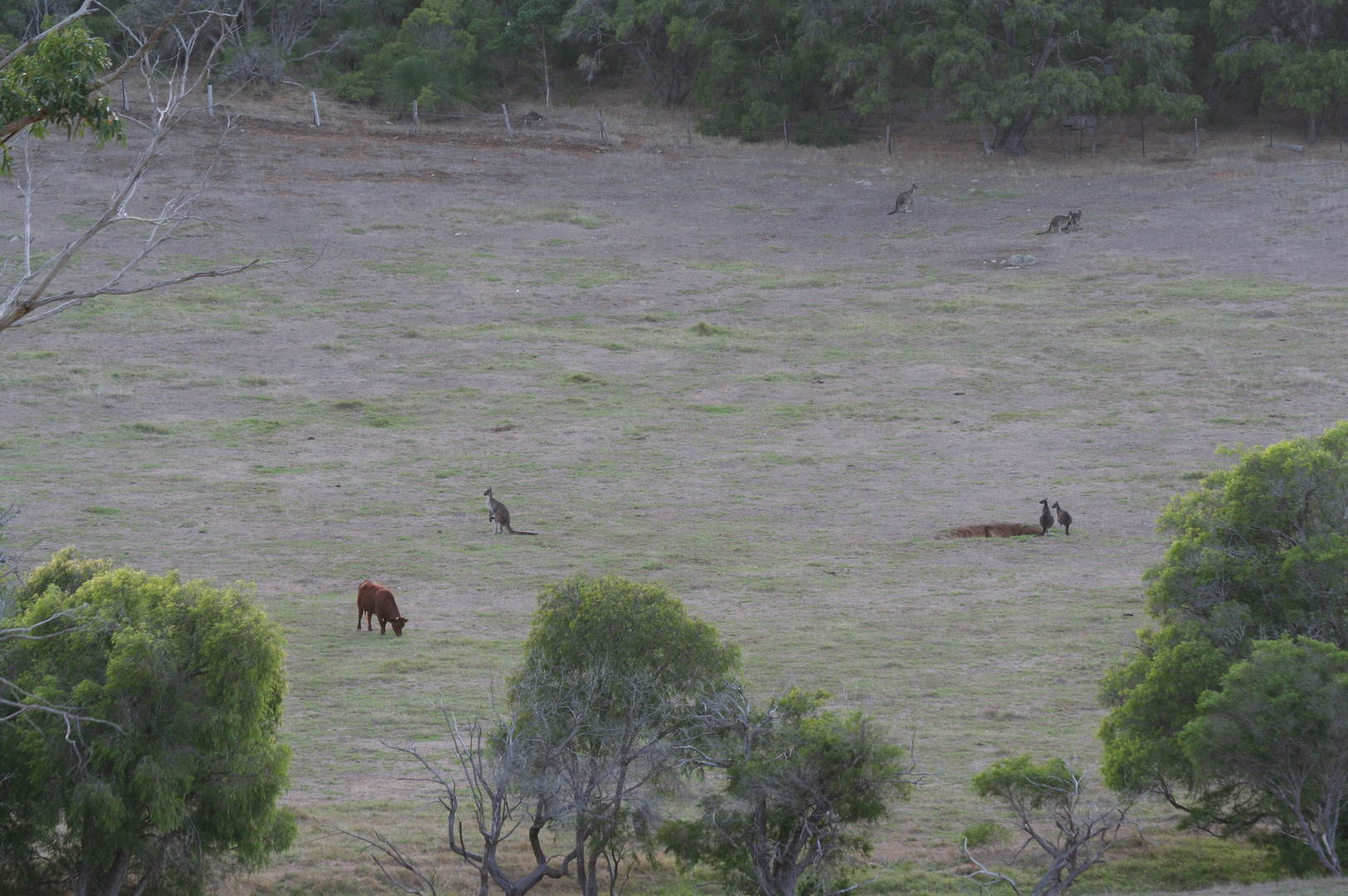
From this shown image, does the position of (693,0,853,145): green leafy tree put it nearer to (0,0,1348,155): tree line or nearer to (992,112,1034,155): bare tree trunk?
(0,0,1348,155): tree line

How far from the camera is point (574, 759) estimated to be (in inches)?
450

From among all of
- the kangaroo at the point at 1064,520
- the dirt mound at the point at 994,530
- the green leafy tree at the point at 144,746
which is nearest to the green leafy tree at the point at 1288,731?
the green leafy tree at the point at 144,746

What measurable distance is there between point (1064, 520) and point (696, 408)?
10.9m

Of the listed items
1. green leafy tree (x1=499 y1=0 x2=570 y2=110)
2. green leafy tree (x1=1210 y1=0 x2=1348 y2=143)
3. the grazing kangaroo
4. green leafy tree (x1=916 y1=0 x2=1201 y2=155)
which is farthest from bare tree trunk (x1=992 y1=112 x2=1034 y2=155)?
the grazing kangaroo

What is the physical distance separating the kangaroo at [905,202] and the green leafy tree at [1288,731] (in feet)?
127

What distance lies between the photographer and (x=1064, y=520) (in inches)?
938

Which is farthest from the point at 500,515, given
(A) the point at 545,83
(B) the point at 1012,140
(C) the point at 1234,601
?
(A) the point at 545,83

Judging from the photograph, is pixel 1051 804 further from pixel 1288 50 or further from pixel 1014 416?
pixel 1288 50

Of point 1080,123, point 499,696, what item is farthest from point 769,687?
point 1080,123

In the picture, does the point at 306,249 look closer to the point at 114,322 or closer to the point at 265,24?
the point at 114,322

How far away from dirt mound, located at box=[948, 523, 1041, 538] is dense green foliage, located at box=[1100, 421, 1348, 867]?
10.9 m

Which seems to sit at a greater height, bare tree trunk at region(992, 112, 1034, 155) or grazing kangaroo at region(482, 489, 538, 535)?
bare tree trunk at region(992, 112, 1034, 155)

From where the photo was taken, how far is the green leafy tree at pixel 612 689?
11.6 m

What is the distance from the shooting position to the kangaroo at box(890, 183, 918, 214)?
48.8 m
